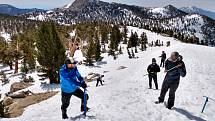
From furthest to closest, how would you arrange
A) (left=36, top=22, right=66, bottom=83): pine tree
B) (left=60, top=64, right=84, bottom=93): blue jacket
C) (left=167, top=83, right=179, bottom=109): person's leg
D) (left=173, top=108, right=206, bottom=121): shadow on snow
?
(left=36, top=22, right=66, bottom=83): pine tree
(left=167, top=83, right=179, bottom=109): person's leg
(left=173, top=108, right=206, bottom=121): shadow on snow
(left=60, top=64, right=84, bottom=93): blue jacket

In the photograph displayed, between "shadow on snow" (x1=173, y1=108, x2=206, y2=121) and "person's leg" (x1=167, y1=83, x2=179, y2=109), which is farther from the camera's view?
"person's leg" (x1=167, y1=83, x2=179, y2=109)

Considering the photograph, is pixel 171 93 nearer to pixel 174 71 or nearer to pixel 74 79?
pixel 174 71

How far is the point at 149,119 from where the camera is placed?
14.4 m

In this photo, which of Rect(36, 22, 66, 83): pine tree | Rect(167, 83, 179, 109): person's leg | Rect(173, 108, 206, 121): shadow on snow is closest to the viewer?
Rect(173, 108, 206, 121): shadow on snow

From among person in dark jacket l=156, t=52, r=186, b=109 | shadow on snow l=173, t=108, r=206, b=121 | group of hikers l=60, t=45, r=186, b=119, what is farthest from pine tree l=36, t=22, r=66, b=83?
group of hikers l=60, t=45, r=186, b=119

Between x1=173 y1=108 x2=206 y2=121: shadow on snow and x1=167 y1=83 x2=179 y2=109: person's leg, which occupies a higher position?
x1=167 y1=83 x2=179 y2=109: person's leg

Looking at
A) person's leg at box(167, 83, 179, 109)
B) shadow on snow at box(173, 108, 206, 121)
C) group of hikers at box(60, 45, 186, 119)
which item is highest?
group of hikers at box(60, 45, 186, 119)

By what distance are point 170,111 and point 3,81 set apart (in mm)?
54486

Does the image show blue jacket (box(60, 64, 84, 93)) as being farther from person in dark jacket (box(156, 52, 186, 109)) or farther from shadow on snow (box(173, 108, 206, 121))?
shadow on snow (box(173, 108, 206, 121))

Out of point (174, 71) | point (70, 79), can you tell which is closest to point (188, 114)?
point (174, 71)

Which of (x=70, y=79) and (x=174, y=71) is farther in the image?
(x=174, y=71)

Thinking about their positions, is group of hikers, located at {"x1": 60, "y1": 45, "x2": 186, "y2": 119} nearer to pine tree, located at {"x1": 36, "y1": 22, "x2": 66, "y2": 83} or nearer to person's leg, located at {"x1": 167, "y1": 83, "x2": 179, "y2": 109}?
person's leg, located at {"x1": 167, "y1": 83, "x2": 179, "y2": 109}

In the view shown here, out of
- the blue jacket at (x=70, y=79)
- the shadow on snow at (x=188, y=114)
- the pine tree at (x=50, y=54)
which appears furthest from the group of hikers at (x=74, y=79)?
the pine tree at (x=50, y=54)

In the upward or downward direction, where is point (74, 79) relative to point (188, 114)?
upward
